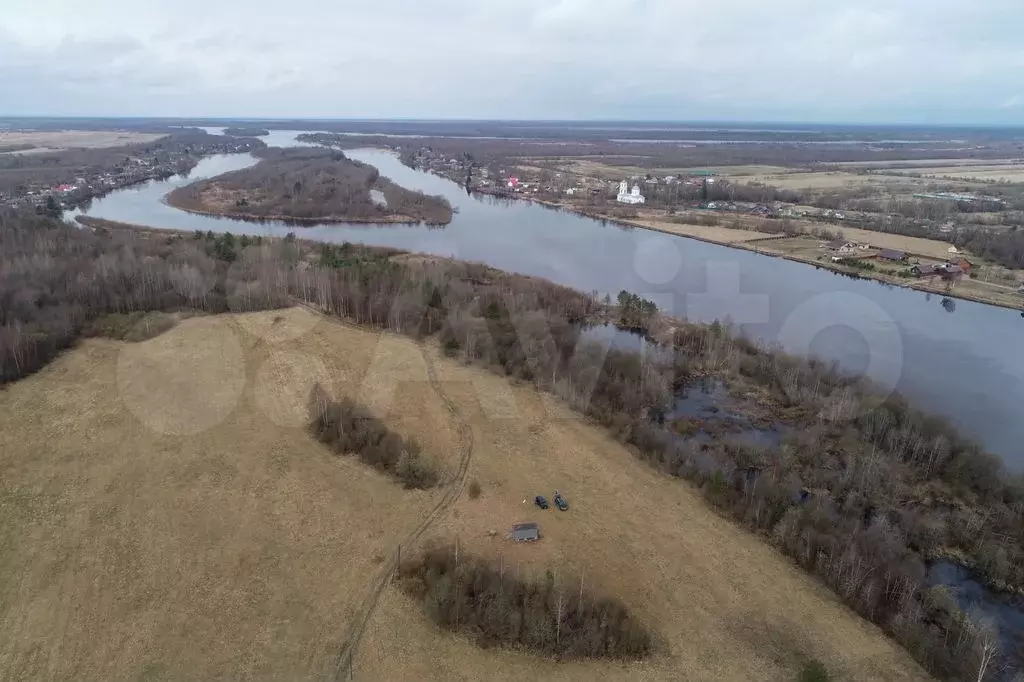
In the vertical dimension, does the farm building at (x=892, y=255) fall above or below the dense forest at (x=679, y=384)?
above

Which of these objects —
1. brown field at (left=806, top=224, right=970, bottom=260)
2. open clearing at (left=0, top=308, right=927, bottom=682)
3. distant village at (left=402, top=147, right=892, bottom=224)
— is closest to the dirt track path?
open clearing at (left=0, top=308, right=927, bottom=682)

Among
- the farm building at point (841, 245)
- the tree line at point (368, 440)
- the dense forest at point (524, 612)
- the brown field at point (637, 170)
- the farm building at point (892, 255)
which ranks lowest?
the dense forest at point (524, 612)

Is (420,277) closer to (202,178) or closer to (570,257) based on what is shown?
(570,257)

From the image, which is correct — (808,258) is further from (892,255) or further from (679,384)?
(679,384)

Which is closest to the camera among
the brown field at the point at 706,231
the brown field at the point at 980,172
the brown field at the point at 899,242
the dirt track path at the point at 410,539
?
the dirt track path at the point at 410,539

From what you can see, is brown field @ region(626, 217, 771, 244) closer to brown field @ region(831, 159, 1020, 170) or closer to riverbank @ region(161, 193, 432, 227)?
riverbank @ region(161, 193, 432, 227)

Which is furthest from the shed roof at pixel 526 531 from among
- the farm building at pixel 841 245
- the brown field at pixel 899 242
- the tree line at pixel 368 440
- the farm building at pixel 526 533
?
the brown field at pixel 899 242

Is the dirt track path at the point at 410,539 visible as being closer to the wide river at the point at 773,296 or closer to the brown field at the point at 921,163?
the wide river at the point at 773,296

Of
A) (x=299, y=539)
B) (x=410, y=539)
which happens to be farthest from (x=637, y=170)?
(x=299, y=539)
